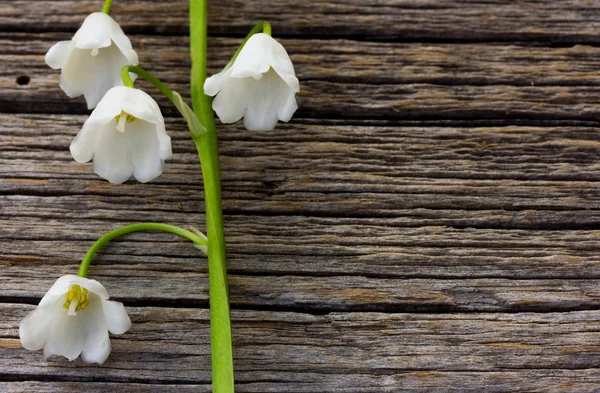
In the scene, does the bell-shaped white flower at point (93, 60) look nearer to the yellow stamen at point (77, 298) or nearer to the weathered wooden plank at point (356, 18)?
the weathered wooden plank at point (356, 18)

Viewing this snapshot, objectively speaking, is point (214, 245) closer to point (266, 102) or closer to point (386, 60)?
point (266, 102)

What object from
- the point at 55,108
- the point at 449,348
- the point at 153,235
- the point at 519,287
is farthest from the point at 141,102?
the point at 519,287

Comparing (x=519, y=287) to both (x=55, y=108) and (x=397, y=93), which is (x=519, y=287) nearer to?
(x=397, y=93)

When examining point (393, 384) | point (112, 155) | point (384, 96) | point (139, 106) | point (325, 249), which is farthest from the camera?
point (384, 96)

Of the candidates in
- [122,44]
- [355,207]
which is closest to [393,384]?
[355,207]

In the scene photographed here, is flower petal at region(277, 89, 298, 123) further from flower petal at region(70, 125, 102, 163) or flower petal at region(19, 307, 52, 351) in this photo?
flower petal at region(19, 307, 52, 351)

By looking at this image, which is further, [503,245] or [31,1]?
[31,1]
